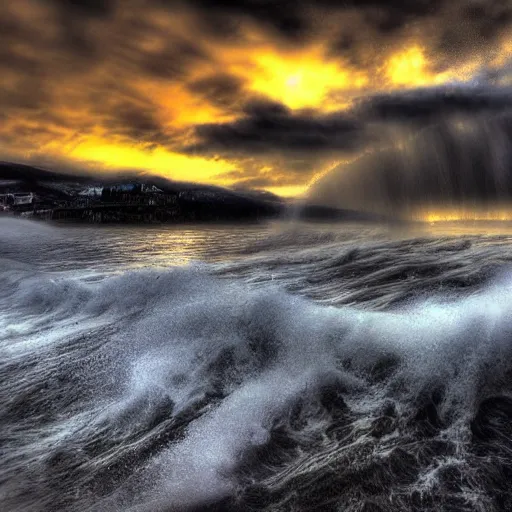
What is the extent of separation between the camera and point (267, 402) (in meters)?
4.64

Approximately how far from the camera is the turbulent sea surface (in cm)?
339

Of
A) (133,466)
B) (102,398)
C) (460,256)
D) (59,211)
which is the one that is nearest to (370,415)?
(133,466)

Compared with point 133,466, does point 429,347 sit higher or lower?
higher

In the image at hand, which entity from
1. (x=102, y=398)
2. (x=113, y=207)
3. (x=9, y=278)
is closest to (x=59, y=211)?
(x=113, y=207)

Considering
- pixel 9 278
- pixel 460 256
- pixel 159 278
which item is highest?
pixel 460 256

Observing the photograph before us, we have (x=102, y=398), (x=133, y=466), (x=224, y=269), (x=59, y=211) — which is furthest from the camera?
(x=59, y=211)

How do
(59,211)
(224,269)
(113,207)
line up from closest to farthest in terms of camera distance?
(224,269) < (59,211) < (113,207)

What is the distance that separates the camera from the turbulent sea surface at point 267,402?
339 cm

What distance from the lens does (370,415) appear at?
441 centimetres

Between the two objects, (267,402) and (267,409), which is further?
(267,402)

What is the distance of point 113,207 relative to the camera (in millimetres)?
75062

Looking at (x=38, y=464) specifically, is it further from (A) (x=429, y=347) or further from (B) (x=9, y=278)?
(B) (x=9, y=278)

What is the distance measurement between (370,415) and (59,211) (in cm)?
7180

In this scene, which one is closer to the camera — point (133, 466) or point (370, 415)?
point (133, 466)
